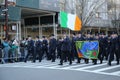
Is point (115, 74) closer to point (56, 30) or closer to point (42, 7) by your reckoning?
point (42, 7)

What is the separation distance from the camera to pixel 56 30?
3359 cm

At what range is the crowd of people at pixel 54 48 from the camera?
18438 mm

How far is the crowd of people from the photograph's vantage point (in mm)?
18438

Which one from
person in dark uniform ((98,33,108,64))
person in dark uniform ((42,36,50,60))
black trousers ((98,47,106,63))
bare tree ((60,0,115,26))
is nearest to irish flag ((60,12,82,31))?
bare tree ((60,0,115,26))

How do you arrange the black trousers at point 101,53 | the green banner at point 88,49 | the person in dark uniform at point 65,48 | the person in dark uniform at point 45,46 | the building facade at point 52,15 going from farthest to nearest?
the building facade at point 52,15, the person in dark uniform at point 45,46, the black trousers at point 101,53, the green banner at point 88,49, the person in dark uniform at point 65,48

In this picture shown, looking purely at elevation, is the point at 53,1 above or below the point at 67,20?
above

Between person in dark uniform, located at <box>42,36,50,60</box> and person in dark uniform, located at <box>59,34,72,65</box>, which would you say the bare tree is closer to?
person in dark uniform, located at <box>42,36,50,60</box>

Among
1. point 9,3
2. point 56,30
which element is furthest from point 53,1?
point 9,3

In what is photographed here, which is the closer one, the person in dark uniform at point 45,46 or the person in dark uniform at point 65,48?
the person in dark uniform at point 65,48

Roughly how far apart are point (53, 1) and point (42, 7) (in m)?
2.16

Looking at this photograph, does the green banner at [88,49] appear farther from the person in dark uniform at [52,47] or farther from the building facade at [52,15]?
the building facade at [52,15]

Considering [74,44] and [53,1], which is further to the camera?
[53,1]

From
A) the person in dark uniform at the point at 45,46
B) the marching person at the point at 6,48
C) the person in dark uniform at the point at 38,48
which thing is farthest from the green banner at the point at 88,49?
the marching person at the point at 6,48

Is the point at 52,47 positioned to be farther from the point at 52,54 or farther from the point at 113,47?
the point at 113,47
